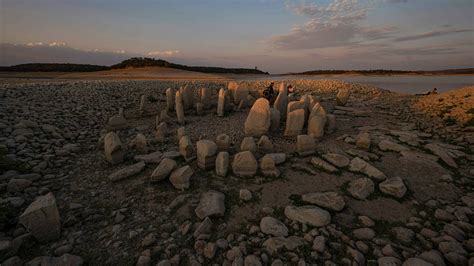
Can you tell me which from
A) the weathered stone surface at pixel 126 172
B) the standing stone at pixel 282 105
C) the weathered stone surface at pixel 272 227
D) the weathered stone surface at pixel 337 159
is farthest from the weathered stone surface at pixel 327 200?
the standing stone at pixel 282 105

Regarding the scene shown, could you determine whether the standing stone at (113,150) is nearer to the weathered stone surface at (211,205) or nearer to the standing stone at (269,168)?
the weathered stone surface at (211,205)

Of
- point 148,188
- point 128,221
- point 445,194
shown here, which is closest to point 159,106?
point 148,188

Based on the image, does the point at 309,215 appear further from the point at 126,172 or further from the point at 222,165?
the point at 126,172

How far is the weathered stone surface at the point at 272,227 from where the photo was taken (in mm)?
3283

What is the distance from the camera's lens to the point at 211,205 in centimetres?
374

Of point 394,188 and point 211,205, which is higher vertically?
point 394,188

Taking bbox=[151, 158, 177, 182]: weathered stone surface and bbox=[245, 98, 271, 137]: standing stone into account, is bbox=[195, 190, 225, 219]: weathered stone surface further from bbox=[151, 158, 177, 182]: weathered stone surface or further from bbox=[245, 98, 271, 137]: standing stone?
bbox=[245, 98, 271, 137]: standing stone

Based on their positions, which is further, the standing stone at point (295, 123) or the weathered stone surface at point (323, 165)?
the standing stone at point (295, 123)

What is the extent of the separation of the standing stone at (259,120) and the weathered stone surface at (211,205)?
3.22 metres

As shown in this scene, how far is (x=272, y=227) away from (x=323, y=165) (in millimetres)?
2226

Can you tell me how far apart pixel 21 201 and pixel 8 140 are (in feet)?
9.52

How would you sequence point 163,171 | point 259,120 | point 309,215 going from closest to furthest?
point 309,215, point 163,171, point 259,120

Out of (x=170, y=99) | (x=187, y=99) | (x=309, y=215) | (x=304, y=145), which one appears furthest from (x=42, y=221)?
(x=170, y=99)

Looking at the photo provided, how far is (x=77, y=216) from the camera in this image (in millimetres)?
3740
